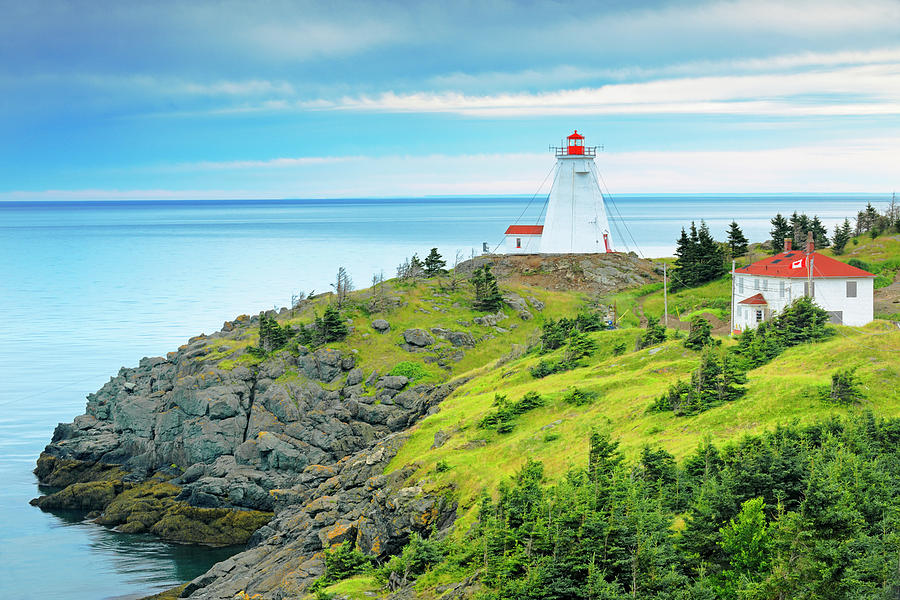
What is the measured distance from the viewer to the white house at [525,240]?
275 feet

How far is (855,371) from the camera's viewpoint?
29.3 meters

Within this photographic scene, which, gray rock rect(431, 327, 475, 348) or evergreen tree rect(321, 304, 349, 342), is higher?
evergreen tree rect(321, 304, 349, 342)

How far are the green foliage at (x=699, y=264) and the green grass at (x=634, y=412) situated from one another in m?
26.7

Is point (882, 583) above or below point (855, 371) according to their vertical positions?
below

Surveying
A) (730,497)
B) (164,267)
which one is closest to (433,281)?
(730,497)

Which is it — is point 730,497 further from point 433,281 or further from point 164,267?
point 164,267

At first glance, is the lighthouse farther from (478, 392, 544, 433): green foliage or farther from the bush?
(478, 392, 544, 433): green foliage

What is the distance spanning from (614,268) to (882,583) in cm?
6182

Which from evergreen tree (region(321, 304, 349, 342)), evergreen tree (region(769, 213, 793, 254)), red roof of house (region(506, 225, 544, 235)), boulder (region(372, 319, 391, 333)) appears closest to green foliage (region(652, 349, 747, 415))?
evergreen tree (region(321, 304, 349, 342))

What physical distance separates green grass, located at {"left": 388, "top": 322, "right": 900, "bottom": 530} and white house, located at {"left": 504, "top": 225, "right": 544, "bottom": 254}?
42.1 metres

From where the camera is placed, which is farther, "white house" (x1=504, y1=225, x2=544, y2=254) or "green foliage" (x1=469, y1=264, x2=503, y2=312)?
"white house" (x1=504, y1=225, x2=544, y2=254)

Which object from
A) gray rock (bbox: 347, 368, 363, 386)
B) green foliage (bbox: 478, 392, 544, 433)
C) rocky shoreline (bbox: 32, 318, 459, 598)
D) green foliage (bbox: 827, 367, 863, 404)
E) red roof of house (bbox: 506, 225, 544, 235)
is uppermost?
red roof of house (bbox: 506, 225, 544, 235)

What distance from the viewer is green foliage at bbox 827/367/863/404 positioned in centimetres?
2725

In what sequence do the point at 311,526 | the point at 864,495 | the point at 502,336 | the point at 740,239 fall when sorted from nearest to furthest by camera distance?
1. the point at 864,495
2. the point at 311,526
3. the point at 502,336
4. the point at 740,239
